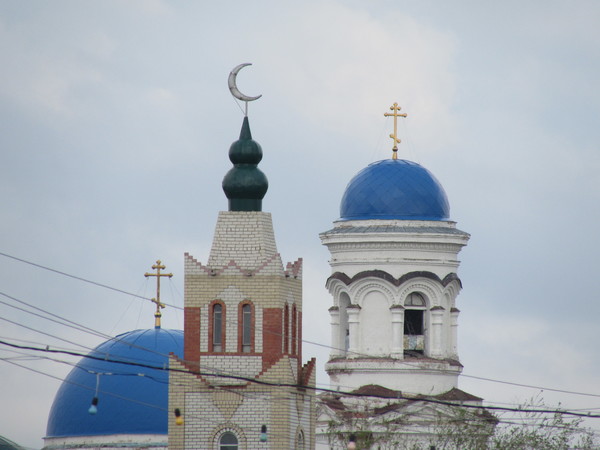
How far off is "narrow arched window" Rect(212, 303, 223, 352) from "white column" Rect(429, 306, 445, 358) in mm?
16942

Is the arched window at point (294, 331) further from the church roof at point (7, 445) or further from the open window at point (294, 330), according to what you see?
the church roof at point (7, 445)

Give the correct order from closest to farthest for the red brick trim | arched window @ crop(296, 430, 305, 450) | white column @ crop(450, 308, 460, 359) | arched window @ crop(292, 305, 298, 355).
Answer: the red brick trim < arched window @ crop(296, 430, 305, 450) < arched window @ crop(292, 305, 298, 355) < white column @ crop(450, 308, 460, 359)

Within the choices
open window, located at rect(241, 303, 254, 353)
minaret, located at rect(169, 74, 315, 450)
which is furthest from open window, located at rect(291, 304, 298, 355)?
open window, located at rect(241, 303, 254, 353)

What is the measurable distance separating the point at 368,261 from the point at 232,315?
16786 mm

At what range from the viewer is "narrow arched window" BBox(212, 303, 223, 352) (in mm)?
60844

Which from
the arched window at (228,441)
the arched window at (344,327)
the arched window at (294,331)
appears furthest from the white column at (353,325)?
the arched window at (228,441)

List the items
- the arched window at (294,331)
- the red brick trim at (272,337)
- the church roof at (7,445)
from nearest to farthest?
A: the red brick trim at (272,337), the arched window at (294,331), the church roof at (7,445)

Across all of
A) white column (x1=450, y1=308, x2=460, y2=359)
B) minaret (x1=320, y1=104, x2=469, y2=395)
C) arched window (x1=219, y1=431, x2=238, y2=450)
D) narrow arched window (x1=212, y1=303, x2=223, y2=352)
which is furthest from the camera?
white column (x1=450, y1=308, x2=460, y2=359)

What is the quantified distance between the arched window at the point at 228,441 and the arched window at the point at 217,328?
6.33ft

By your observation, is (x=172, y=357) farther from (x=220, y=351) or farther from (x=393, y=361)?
(x=393, y=361)

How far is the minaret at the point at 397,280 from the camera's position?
76812mm

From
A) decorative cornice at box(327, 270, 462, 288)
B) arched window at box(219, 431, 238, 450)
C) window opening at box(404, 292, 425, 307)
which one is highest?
decorative cornice at box(327, 270, 462, 288)

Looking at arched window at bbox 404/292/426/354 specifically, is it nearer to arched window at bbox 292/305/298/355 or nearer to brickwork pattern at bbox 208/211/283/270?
arched window at bbox 292/305/298/355

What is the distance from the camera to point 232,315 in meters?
60.8
